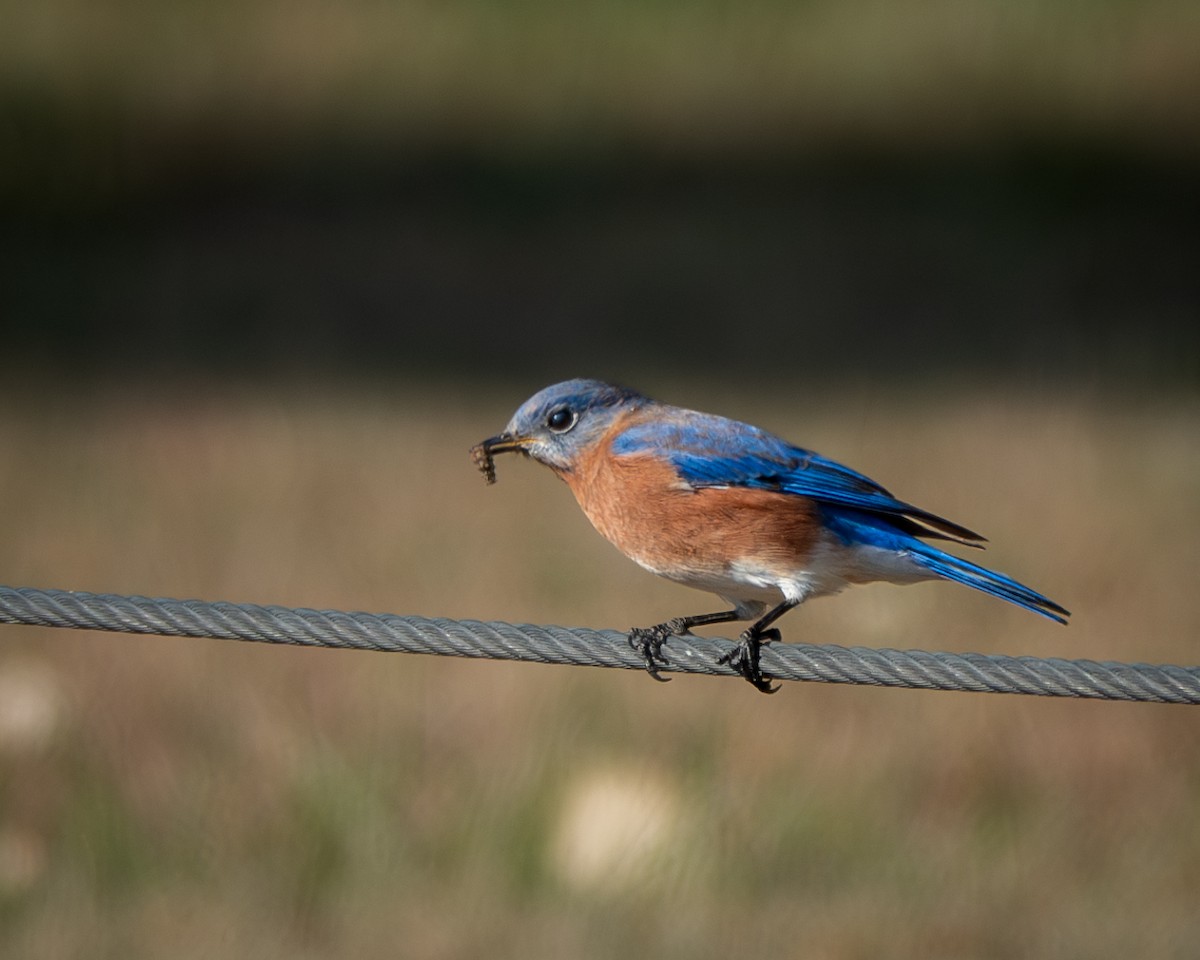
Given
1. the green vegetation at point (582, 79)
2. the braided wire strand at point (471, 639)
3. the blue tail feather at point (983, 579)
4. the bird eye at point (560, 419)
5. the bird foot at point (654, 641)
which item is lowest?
the braided wire strand at point (471, 639)

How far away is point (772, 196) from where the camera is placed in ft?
43.8

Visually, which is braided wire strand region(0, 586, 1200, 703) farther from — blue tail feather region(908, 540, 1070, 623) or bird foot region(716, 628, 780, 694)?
blue tail feather region(908, 540, 1070, 623)

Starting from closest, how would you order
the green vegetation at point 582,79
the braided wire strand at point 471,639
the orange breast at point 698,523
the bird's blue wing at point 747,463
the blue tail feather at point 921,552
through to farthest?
the braided wire strand at point 471,639
the blue tail feather at point 921,552
the orange breast at point 698,523
the bird's blue wing at point 747,463
the green vegetation at point 582,79

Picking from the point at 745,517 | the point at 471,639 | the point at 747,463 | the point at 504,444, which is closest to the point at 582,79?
the point at 504,444

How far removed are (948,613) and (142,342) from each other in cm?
597

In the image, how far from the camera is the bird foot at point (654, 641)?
2932 millimetres

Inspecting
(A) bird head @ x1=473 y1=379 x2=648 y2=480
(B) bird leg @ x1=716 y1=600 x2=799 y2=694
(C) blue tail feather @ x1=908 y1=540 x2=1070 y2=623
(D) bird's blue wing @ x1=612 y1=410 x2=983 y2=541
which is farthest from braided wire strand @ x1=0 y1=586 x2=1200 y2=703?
(A) bird head @ x1=473 y1=379 x2=648 y2=480

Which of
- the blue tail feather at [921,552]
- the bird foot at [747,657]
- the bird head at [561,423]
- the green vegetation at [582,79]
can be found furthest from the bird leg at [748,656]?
the green vegetation at [582,79]

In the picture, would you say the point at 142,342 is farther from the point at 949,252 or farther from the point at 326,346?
the point at 949,252

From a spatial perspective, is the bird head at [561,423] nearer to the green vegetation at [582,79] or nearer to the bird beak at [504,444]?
the bird beak at [504,444]

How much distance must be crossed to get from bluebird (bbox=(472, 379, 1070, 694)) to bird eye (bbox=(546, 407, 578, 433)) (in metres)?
0.05

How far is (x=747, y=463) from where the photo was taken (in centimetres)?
387

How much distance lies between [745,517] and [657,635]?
51 cm

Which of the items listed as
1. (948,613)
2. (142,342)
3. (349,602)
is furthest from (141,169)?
(948,613)
